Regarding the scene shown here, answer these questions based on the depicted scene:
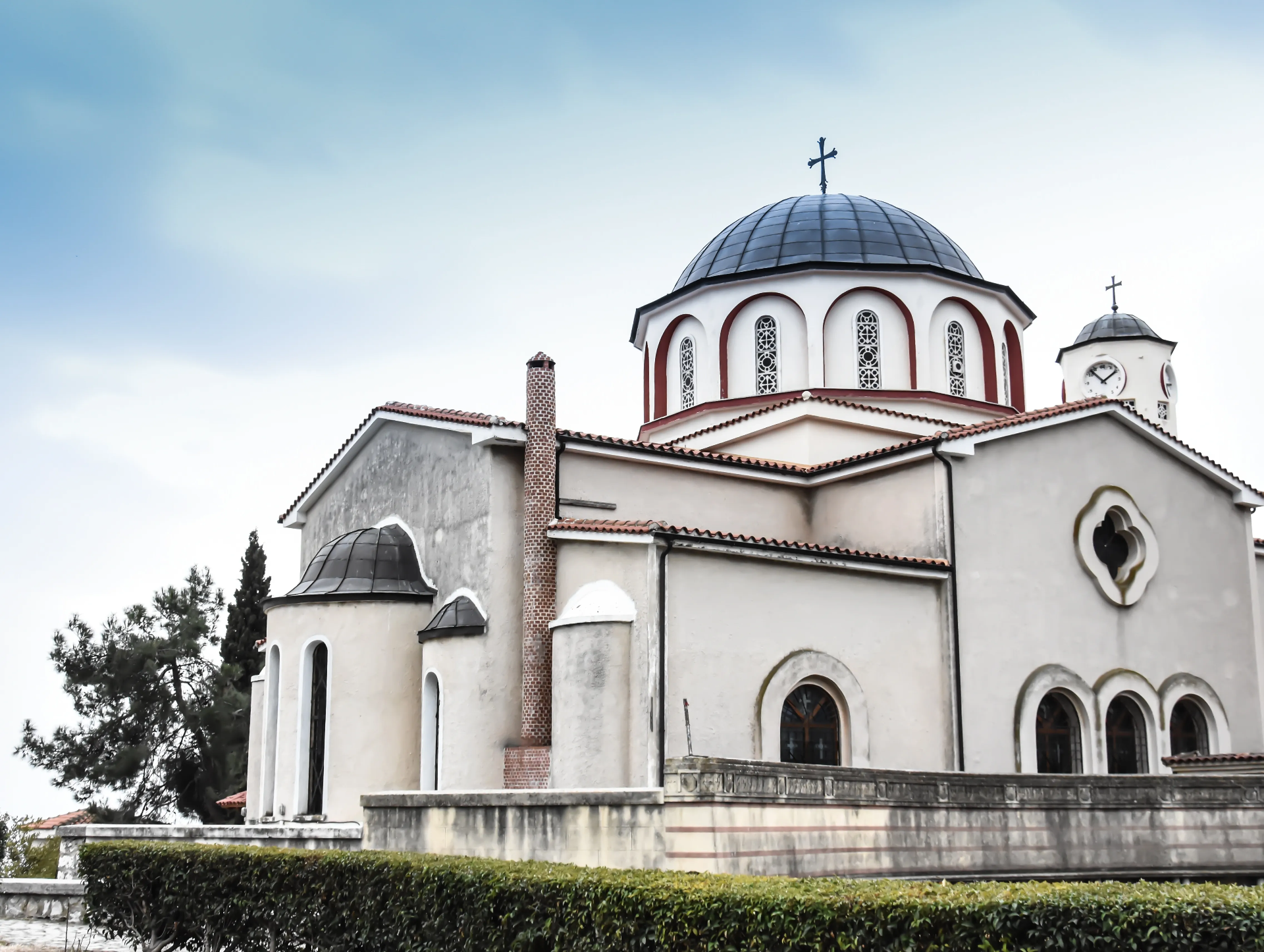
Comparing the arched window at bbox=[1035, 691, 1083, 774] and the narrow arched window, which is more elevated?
the narrow arched window

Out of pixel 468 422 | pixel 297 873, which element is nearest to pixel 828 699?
pixel 468 422

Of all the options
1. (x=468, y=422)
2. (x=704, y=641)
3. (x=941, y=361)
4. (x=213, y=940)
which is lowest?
(x=213, y=940)

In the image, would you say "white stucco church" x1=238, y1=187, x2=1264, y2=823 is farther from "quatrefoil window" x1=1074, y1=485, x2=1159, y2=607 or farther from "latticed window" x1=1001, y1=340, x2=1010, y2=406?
"latticed window" x1=1001, y1=340, x2=1010, y2=406

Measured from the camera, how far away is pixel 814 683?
16.9 m

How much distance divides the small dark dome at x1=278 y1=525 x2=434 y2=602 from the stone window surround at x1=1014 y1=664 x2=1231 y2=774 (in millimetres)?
8224

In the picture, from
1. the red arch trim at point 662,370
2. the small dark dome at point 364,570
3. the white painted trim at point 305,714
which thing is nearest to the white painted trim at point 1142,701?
the red arch trim at point 662,370

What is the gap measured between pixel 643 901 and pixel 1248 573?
52.8 ft

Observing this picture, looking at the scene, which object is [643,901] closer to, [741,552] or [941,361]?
[741,552]

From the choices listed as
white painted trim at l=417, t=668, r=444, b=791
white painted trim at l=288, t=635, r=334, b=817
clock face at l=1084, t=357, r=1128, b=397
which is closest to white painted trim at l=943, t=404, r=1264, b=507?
white painted trim at l=417, t=668, r=444, b=791

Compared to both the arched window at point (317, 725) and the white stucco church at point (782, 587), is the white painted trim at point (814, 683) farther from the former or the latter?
the arched window at point (317, 725)

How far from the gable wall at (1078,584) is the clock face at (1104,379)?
8342 millimetres

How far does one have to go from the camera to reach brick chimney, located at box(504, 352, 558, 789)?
54.2ft

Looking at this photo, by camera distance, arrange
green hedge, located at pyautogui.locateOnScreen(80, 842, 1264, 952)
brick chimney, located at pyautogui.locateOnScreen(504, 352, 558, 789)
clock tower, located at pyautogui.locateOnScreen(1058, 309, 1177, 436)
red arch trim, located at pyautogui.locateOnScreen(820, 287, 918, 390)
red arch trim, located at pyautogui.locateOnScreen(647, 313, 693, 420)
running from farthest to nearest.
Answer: clock tower, located at pyautogui.locateOnScreen(1058, 309, 1177, 436) → red arch trim, located at pyautogui.locateOnScreen(647, 313, 693, 420) → red arch trim, located at pyautogui.locateOnScreen(820, 287, 918, 390) → brick chimney, located at pyautogui.locateOnScreen(504, 352, 558, 789) → green hedge, located at pyautogui.locateOnScreen(80, 842, 1264, 952)

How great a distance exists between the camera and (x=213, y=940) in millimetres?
12688
